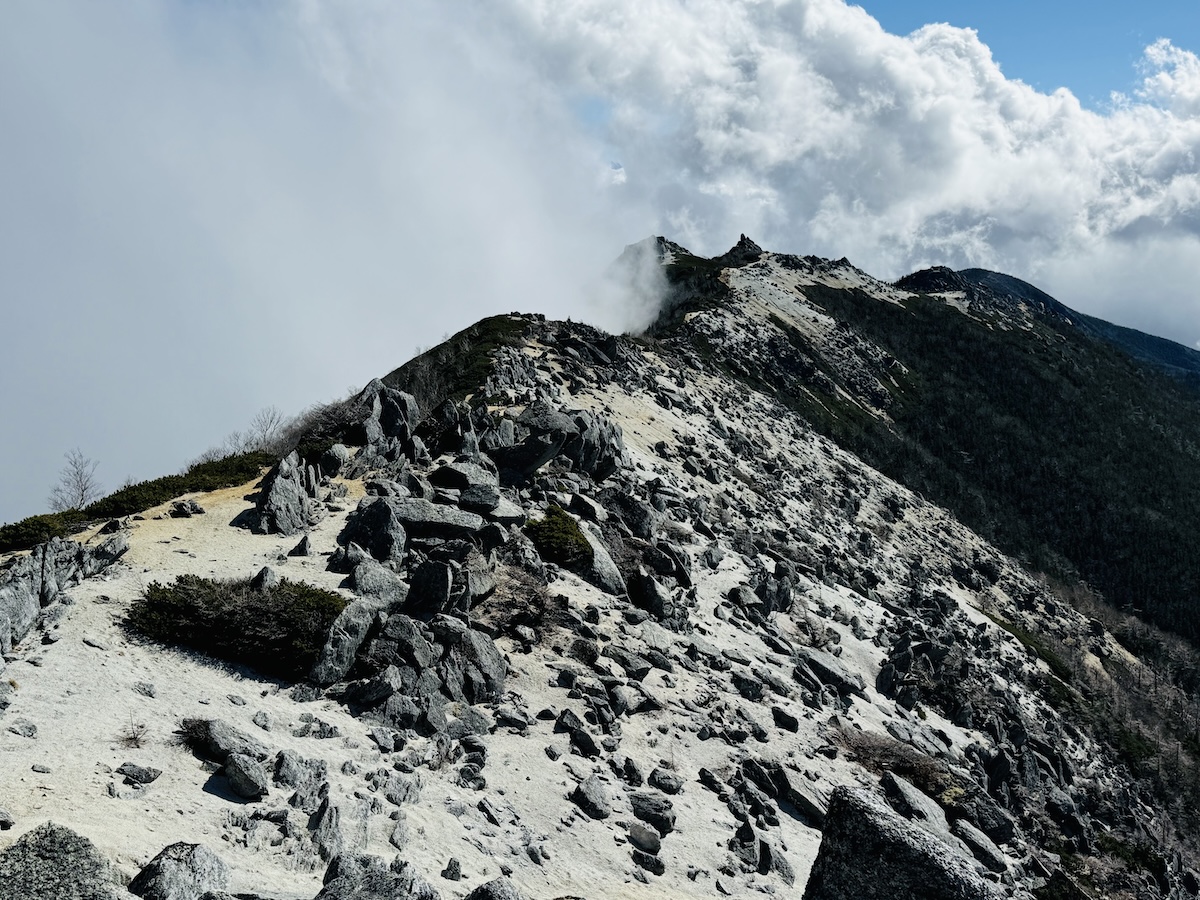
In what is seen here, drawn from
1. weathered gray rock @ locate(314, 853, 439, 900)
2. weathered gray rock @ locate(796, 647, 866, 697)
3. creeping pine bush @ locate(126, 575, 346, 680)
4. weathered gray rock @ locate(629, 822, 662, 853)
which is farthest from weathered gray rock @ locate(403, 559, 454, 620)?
weathered gray rock @ locate(796, 647, 866, 697)

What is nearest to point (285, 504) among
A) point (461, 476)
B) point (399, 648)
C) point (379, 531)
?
point (379, 531)

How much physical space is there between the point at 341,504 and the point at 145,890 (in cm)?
1834

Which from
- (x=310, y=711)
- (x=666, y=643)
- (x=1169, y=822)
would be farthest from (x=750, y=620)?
(x=1169, y=822)

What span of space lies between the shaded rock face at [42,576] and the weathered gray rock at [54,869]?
7557 millimetres

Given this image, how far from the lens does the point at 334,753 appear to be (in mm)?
13445

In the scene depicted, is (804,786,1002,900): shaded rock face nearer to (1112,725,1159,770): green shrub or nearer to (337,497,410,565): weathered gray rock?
(337,497,410,565): weathered gray rock

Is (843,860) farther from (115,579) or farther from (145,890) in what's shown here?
(115,579)

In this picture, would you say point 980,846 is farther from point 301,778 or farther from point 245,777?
point 245,777

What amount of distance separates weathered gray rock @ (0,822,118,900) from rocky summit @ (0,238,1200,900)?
34 millimetres

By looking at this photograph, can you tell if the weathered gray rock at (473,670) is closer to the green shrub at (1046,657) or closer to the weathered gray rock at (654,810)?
the weathered gray rock at (654,810)

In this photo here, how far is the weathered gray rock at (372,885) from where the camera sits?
841cm

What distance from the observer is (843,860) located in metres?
9.40

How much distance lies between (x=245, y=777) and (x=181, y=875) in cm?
306

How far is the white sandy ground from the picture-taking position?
1012cm
